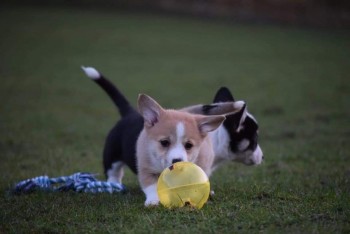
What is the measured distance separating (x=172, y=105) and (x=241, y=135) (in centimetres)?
820

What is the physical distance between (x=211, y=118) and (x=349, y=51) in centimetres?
2316

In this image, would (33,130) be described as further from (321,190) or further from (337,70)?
(337,70)

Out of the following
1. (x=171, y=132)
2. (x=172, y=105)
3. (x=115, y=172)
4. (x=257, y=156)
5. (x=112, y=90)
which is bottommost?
(x=172, y=105)

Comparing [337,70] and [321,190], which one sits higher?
[321,190]

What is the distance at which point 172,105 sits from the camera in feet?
47.3

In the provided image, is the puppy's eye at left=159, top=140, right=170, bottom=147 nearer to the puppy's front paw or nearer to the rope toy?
the puppy's front paw

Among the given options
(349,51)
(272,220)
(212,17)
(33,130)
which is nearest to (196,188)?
(272,220)

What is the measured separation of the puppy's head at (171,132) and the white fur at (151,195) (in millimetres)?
193

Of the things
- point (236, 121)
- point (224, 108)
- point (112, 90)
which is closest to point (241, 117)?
point (236, 121)

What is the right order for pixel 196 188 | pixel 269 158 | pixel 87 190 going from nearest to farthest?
pixel 196 188, pixel 87 190, pixel 269 158

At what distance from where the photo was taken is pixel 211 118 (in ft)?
16.4

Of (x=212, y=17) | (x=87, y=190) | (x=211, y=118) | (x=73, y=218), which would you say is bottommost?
(x=212, y=17)

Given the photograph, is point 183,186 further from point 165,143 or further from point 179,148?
point 165,143

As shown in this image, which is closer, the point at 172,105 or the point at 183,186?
the point at 183,186
